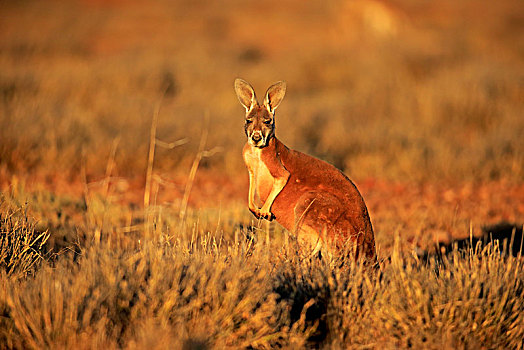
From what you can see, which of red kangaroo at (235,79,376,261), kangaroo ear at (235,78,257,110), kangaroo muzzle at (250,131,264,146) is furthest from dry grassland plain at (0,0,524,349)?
kangaroo ear at (235,78,257,110)

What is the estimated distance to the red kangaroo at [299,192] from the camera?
3643 millimetres

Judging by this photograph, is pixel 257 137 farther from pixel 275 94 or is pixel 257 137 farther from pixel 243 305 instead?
pixel 243 305

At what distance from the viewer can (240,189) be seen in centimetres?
→ 788

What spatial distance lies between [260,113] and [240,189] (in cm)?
424

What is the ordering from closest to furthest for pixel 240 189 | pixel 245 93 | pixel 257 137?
pixel 257 137 → pixel 245 93 → pixel 240 189

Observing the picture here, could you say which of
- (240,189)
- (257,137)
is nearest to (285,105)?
(240,189)

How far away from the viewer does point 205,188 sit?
25.5ft

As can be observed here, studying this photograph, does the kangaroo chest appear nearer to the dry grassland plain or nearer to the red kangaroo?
the red kangaroo

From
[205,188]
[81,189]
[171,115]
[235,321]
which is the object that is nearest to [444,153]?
[205,188]

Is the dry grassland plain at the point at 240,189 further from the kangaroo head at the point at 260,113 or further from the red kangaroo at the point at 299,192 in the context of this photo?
the kangaroo head at the point at 260,113

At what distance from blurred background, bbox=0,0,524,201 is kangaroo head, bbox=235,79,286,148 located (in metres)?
0.92

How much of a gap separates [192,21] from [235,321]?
28.8m

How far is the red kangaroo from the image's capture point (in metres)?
3.64

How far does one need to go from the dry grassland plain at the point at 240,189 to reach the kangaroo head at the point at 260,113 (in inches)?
23.7
